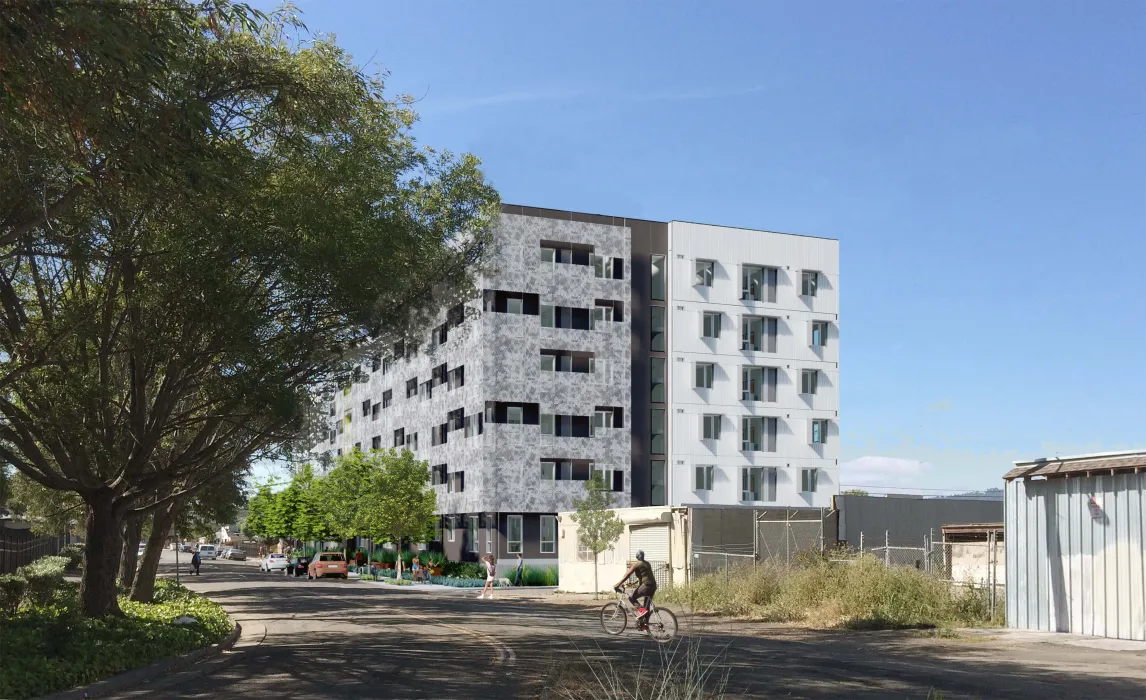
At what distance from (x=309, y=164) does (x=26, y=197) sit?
5420 mm

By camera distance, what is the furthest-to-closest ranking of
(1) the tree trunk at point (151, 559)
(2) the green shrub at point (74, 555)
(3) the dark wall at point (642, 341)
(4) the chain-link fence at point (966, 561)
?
1. (2) the green shrub at point (74, 555)
2. (3) the dark wall at point (642, 341)
3. (1) the tree trunk at point (151, 559)
4. (4) the chain-link fence at point (966, 561)

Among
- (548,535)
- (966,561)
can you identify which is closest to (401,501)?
(548,535)

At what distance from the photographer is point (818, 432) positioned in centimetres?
6906

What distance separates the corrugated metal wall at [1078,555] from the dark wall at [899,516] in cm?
2240

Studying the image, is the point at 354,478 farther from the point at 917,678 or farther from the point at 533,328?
the point at 917,678

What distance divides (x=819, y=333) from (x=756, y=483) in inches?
405

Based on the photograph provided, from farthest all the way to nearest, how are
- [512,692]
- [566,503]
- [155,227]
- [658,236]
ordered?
[658,236] → [566,503] → [155,227] → [512,692]

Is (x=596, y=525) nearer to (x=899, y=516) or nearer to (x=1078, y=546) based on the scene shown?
(x=899, y=516)

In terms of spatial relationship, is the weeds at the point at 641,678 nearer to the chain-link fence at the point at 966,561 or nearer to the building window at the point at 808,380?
the chain-link fence at the point at 966,561

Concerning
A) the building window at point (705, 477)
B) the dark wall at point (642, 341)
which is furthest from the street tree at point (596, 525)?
the building window at point (705, 477)

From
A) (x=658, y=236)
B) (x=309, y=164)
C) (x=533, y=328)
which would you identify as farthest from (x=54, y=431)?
(x=658, y=236)

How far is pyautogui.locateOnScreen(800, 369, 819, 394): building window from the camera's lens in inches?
2719

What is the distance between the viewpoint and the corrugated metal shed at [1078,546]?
22359mm

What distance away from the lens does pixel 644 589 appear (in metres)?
22.7
